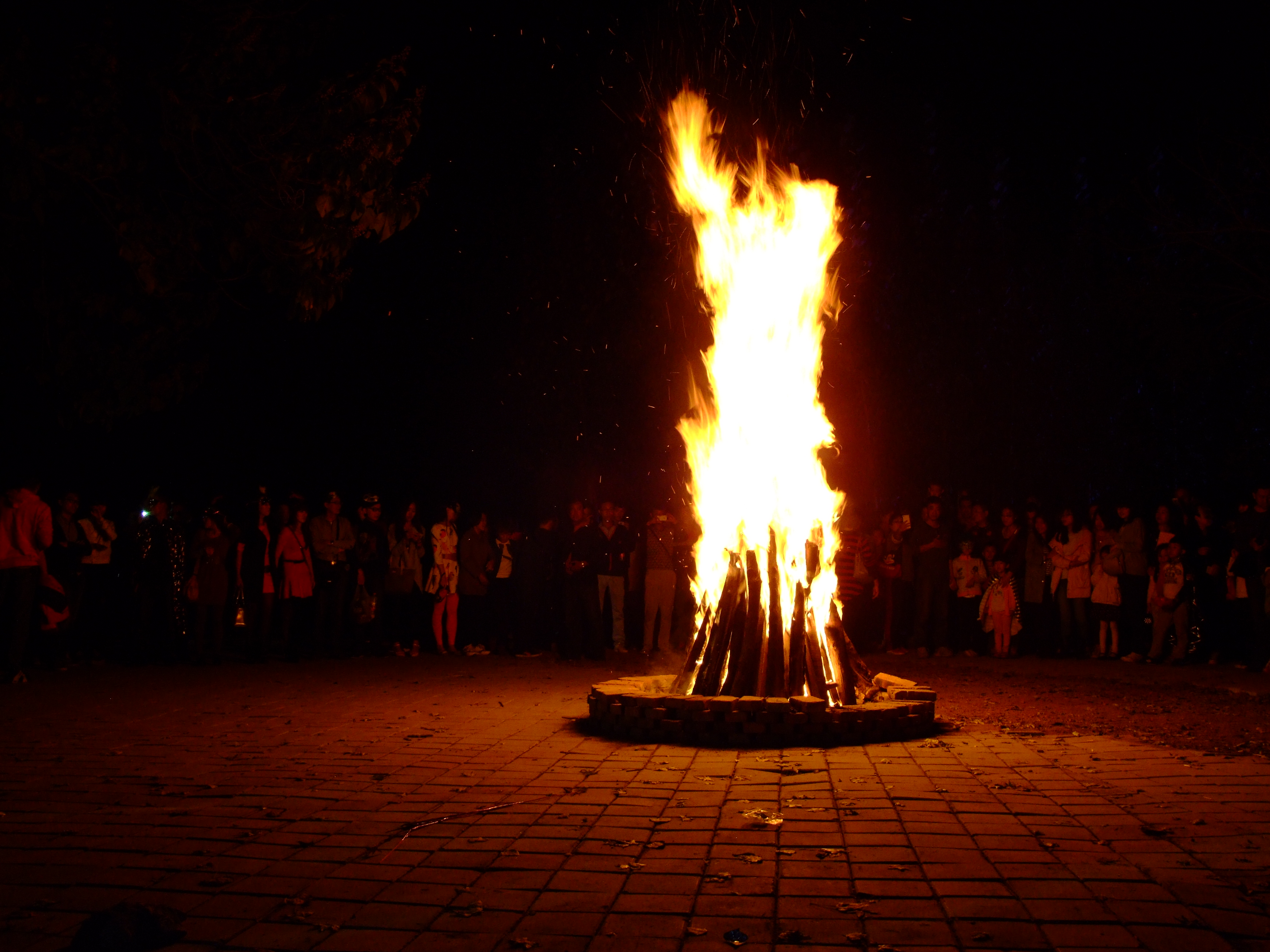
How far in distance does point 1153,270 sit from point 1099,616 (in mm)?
6703

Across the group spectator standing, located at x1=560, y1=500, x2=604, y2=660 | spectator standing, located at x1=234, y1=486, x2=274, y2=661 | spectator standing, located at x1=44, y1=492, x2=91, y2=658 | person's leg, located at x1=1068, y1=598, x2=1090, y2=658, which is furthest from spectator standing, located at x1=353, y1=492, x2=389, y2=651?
person's leg, located at x1=1068, y1=598, x2=1090, y2=658

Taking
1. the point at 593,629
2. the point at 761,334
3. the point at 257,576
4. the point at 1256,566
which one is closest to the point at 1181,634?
the point at 1256,566

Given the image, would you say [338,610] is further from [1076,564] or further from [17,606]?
[1076,564]

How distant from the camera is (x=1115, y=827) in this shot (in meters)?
5.07

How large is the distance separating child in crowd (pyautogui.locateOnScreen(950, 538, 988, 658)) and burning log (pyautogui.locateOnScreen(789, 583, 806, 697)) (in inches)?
293

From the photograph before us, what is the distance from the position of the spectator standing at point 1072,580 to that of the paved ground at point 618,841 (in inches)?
276

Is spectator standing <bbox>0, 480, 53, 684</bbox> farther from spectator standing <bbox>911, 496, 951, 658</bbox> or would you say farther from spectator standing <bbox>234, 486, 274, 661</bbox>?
spectator standing <bbox>911, 496, 951, 658</bbox>

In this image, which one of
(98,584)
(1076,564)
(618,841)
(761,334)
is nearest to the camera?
(618,841)

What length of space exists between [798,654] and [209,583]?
7.97 meters

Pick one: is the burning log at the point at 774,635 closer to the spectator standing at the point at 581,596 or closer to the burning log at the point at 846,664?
the burning log at the point at 846,664

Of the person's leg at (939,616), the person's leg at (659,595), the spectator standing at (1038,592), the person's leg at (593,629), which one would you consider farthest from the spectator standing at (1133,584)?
the person's leg at (593,629)

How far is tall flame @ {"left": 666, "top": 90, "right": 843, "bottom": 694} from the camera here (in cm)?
954

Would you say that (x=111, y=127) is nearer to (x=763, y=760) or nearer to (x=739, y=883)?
(x=763, y=760)

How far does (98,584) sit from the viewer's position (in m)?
13.2
